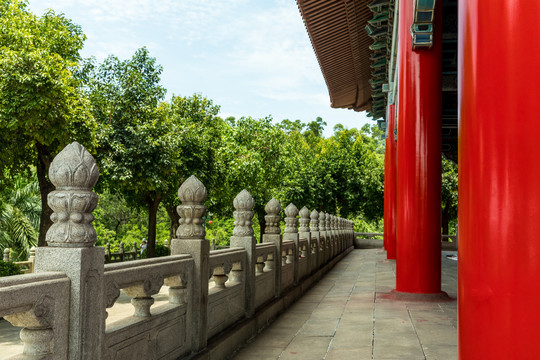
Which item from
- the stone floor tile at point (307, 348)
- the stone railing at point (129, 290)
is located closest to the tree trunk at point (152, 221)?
the stone railing at point (129, 290)

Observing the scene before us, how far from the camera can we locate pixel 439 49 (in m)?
8.10

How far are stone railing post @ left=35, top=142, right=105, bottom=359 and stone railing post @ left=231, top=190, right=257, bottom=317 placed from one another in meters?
3.33

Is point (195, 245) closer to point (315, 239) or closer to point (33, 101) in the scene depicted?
point (315, 239)

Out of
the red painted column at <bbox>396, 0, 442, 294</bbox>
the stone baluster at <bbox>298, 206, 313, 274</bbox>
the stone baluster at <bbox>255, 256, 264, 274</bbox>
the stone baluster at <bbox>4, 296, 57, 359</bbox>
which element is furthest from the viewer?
the stone baluster at <bbox>298, 206, 313, 274</bbox>

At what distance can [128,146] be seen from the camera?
17438 millimetres

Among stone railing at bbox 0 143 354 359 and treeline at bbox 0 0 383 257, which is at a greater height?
treeline at bbox 0 0 383 257

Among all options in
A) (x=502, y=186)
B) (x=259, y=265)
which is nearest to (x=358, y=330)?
(x=259, y=265)

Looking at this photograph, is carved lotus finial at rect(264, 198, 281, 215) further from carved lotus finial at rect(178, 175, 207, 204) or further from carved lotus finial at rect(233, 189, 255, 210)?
carved lotus finial at rect(178, 175, 207, 204)

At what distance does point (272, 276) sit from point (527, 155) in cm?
526

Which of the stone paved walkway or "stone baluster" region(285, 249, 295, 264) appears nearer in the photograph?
the stone paved walkway

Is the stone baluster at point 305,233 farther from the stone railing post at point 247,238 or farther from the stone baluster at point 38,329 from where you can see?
the stone baluster at point 38,329

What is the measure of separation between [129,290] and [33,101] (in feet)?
34.0

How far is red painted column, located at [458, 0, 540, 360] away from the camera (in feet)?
8.52

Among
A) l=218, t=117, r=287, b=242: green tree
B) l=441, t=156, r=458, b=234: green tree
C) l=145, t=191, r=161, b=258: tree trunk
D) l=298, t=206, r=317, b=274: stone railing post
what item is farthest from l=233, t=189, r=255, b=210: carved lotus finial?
l=441, t=156, r=458, b=234: green tree
